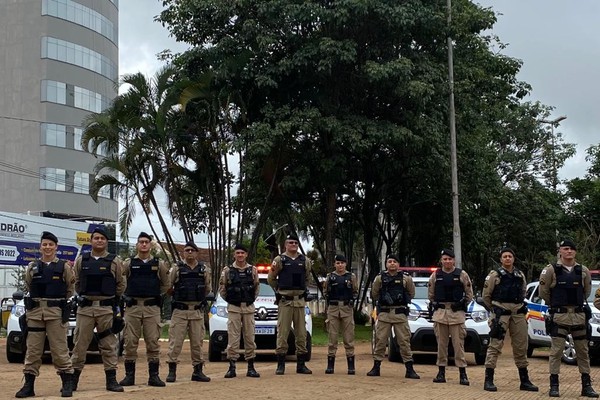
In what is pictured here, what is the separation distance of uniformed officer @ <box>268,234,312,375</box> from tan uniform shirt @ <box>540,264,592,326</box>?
12.8ft

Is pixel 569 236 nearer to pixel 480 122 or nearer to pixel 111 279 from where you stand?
pixel 480 122

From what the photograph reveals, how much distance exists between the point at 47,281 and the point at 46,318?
17.8 inches

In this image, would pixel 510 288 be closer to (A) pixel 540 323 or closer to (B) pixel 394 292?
(B) pixel 394 292

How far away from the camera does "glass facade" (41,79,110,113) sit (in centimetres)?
5203

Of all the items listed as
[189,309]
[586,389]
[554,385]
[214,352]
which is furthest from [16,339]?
[586,389]

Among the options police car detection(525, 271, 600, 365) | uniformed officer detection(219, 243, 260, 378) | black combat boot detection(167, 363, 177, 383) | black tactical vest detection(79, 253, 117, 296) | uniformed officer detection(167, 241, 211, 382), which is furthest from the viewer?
police car detection(525, 271, 600, 365)

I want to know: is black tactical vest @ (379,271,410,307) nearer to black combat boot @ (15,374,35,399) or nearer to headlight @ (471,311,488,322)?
headlight @ (471,311,488,322)

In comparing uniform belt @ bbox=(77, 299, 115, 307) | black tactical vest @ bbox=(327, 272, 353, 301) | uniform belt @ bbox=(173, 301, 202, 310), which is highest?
black tactical vest @ bbox=(327, 272, 353, 301)

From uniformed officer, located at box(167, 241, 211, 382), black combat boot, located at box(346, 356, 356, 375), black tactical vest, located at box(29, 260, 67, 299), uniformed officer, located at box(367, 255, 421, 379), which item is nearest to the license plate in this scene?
black combat boot, located at box(346, 356, 356, 375)

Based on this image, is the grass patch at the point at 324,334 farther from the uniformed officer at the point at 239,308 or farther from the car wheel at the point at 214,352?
the uniformed officer at the point at 239,308

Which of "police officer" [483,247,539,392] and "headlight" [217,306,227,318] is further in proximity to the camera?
"headlight" [217,306,227,318]

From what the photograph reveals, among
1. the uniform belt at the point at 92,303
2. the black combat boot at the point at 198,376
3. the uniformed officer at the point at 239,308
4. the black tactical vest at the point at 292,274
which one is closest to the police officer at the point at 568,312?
the black tactical vest at the point at 292,274

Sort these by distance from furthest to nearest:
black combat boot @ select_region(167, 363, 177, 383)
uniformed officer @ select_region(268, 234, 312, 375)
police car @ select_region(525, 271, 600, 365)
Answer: police car @ select_region(525, 271, 600, 365), uniformed officer @ select_region(268, 234, 312, 375), black combat boot @ select_region(167, 363, 177, 383)

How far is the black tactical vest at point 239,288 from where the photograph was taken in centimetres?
1327
